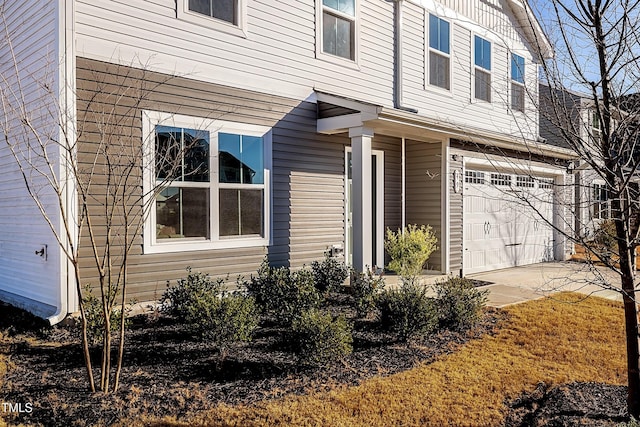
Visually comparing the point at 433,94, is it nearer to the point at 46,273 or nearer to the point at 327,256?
the point at 327,256

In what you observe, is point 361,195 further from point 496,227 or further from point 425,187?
point 496,227

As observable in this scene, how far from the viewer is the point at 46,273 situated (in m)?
5.83

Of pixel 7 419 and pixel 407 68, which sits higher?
pixel 407 68

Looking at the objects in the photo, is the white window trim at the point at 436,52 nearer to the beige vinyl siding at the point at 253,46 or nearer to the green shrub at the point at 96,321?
the beige vinyl siding at the point at 253,46

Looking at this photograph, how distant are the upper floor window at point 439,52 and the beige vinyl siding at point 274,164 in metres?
3.25

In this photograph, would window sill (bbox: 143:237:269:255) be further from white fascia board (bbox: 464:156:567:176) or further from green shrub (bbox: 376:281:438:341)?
white fascia board (bbox: 464:156:567:176)

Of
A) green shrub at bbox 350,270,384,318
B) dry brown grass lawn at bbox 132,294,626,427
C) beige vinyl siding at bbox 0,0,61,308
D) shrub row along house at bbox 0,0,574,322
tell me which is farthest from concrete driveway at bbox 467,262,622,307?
beige vinyl siding at bbox 0,0,61,308

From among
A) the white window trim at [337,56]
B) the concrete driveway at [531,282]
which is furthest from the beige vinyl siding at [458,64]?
the concrete driveway at [531,282]

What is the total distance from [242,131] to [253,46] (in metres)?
1.32

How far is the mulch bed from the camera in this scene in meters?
3.52

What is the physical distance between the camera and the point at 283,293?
19.7 feet

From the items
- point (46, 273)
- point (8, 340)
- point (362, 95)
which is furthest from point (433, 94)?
point (8, 340)

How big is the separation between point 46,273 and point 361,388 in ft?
14.0

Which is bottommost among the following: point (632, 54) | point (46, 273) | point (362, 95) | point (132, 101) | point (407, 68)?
point (46, 273)
